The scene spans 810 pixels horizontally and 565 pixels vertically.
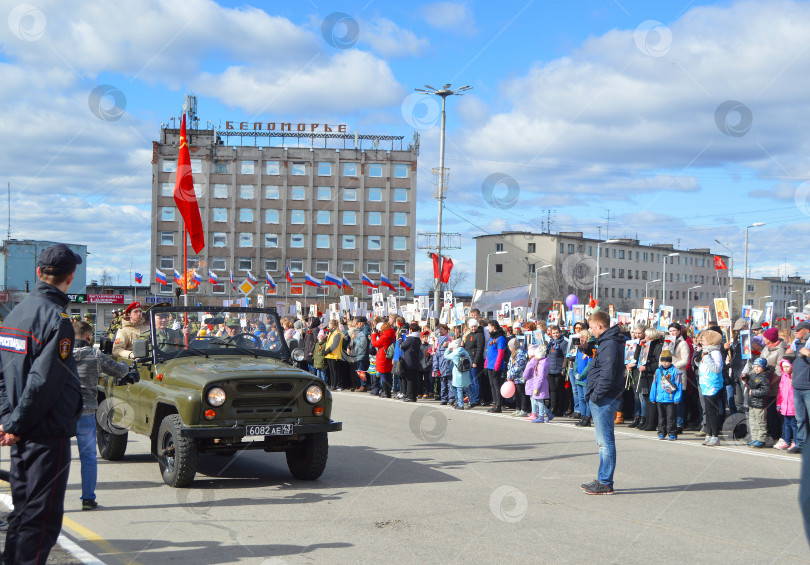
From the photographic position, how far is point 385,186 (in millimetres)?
100438

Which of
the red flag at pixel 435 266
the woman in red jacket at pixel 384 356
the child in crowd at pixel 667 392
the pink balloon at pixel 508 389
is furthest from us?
the red flag at pixel 435 266

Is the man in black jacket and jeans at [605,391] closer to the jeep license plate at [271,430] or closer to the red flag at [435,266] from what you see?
the jeep license plate at [271,430]

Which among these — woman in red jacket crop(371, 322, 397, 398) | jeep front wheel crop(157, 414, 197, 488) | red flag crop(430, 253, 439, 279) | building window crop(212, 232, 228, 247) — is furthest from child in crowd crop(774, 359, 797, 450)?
building window crop(212, 232, 228, 247)

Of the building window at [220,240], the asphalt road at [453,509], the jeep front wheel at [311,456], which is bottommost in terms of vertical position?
the asphalt road at [453,509]

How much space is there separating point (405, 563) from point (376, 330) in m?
16.9

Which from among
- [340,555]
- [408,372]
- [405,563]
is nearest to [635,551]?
[405,563]

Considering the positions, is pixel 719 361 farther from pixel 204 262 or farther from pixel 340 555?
pixel 204 262

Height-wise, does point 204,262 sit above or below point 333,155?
below

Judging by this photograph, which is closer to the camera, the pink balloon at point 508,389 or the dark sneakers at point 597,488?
the dark sneakers at point 597,488

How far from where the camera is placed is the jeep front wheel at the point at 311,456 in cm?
948

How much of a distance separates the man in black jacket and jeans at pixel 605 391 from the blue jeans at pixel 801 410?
161 inches

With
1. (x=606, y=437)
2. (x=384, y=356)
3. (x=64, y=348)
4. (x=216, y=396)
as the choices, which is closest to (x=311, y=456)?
(x=216, y=396)

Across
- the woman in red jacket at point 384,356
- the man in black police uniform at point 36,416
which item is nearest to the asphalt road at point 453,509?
the man in black police uniform at point 36,416

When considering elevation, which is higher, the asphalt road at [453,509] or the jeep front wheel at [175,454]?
the jeep front wheel at [175,454]
